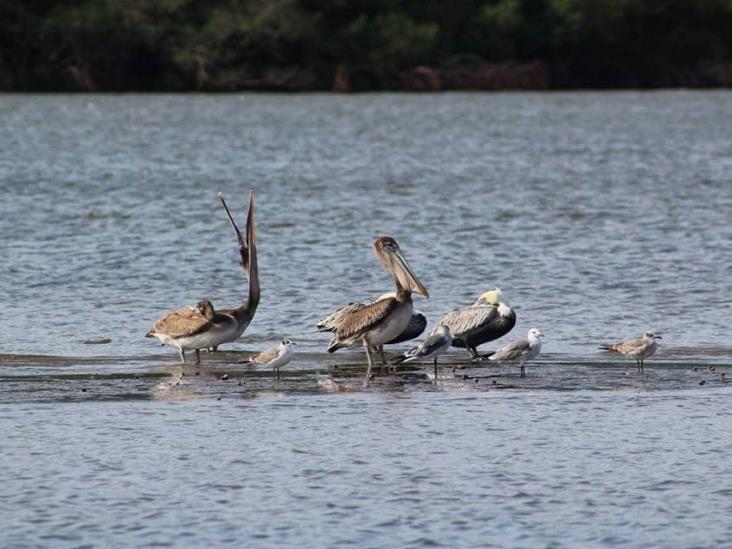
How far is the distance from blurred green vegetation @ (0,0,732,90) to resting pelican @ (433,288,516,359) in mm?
73052

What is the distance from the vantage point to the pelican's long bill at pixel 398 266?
1300 centimetres

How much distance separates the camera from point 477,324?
43.1ft

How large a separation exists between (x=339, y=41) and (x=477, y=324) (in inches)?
3025

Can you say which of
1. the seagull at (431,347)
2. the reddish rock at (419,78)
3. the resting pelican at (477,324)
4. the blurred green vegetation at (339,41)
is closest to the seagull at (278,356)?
the seagull at (431,347)

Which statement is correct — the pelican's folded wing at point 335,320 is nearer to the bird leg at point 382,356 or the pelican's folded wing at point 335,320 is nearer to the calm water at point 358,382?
the calm water at point 358,382

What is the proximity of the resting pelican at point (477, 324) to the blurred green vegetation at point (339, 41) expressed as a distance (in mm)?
73052

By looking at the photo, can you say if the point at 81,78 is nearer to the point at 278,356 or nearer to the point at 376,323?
the point at 376,323

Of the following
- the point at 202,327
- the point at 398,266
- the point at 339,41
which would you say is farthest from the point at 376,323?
the point at 339,41

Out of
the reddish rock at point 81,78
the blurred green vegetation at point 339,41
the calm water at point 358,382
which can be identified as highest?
the blurred green vegetation at point 339,41

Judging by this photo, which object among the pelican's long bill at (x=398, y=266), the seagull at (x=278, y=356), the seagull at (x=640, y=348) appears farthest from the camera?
the pelican's long bill at (x=398, y=266)

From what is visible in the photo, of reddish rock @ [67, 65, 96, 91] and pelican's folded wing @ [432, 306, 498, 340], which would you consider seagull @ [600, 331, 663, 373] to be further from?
reddish rock @ [67, 65, 96, 91]

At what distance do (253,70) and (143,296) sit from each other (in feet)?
235

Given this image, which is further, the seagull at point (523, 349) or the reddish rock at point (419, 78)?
the reddish rock at point (419, 78)

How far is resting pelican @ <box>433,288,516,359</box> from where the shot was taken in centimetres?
1313
